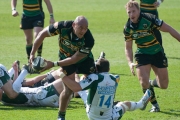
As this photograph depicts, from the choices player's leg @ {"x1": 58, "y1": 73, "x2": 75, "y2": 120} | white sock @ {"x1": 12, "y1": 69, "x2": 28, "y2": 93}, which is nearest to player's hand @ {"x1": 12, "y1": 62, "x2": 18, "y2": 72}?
white sock @ {"x1": 12, "y1": 69, "x2": 28, "y2": 93}

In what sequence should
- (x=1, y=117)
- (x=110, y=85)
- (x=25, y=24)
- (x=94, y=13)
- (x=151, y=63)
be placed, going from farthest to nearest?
(x=94, y=13) → (x=25, y=24) → (x=151, y=63) → (x=1, y=117) → (x=110, y=85)

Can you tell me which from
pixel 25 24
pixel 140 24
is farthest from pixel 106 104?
pixel 25 24

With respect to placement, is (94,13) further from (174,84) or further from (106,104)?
(106,104)

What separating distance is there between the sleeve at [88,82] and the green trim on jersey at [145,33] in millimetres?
2186

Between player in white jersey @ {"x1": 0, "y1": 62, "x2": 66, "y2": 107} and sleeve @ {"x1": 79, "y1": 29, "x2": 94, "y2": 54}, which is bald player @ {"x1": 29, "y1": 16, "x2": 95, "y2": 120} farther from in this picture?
Answer: player in white jersey @ {"x1": 0, "y1": 62, "x2": 66, "y2": 107}

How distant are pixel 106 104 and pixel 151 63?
2.32 m

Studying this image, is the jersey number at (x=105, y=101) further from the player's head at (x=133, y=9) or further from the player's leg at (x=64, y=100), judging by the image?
the player's head at (x=133, y=9)

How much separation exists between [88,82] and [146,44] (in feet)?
8.15

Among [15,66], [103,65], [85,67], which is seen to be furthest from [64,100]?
[15,66]

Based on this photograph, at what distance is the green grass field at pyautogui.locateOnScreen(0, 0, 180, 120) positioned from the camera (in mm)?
11703

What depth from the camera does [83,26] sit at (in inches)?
395

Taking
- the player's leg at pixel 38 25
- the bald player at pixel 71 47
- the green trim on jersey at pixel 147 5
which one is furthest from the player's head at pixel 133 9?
the green trim on jersey at pixel 147 5

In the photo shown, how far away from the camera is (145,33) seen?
11.8 metres

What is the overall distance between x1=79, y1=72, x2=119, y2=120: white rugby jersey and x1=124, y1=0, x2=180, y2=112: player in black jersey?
5.56ft
